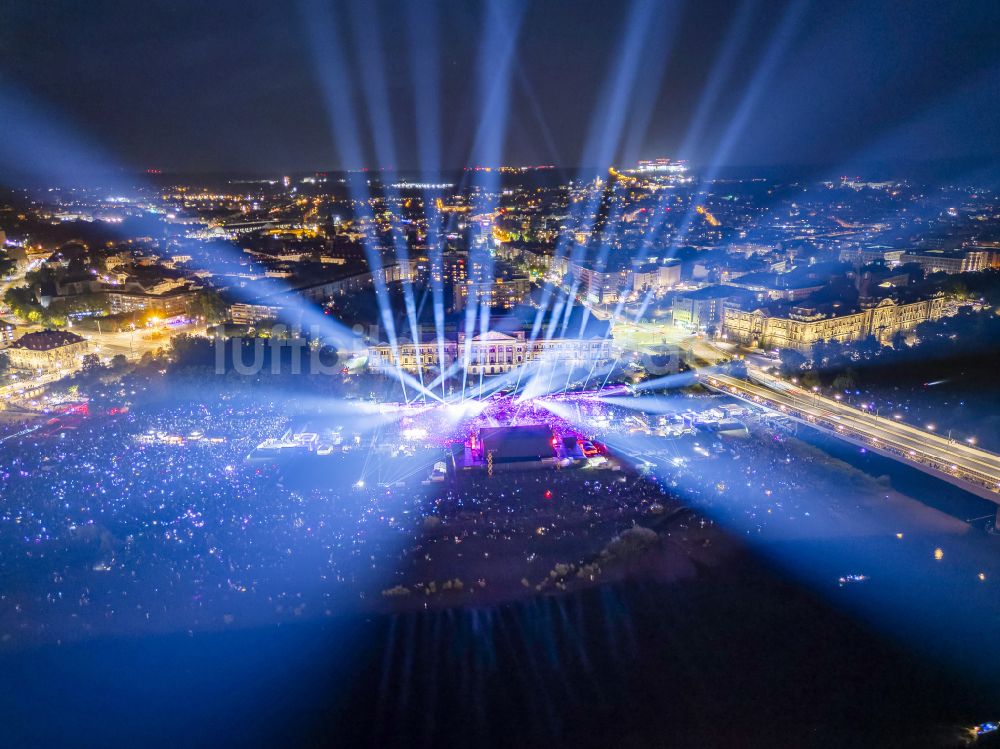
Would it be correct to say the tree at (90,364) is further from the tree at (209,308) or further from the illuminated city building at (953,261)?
the illuminated city building at (953,261)

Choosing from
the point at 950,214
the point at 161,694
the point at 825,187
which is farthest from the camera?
the point at 825,187

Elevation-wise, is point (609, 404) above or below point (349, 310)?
below

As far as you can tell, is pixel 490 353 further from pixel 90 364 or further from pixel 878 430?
pixel 90 364

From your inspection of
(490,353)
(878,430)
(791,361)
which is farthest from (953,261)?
(490,353)

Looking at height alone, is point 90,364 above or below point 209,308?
below

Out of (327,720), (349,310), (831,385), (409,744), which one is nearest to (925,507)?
(831,385)

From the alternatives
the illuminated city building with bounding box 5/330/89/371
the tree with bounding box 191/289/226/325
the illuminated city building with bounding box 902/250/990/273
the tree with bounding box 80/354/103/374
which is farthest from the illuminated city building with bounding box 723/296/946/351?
the illuminated city building with bounding box 5/330/89/371

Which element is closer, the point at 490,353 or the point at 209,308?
the point at 490,353

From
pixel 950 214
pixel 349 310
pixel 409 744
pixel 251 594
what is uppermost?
pixel 950 214

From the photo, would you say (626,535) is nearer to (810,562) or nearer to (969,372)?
(810,562)

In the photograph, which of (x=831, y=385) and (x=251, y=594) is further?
(x=831, y=385)

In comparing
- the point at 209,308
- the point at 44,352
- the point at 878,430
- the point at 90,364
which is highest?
the point at 209,308
